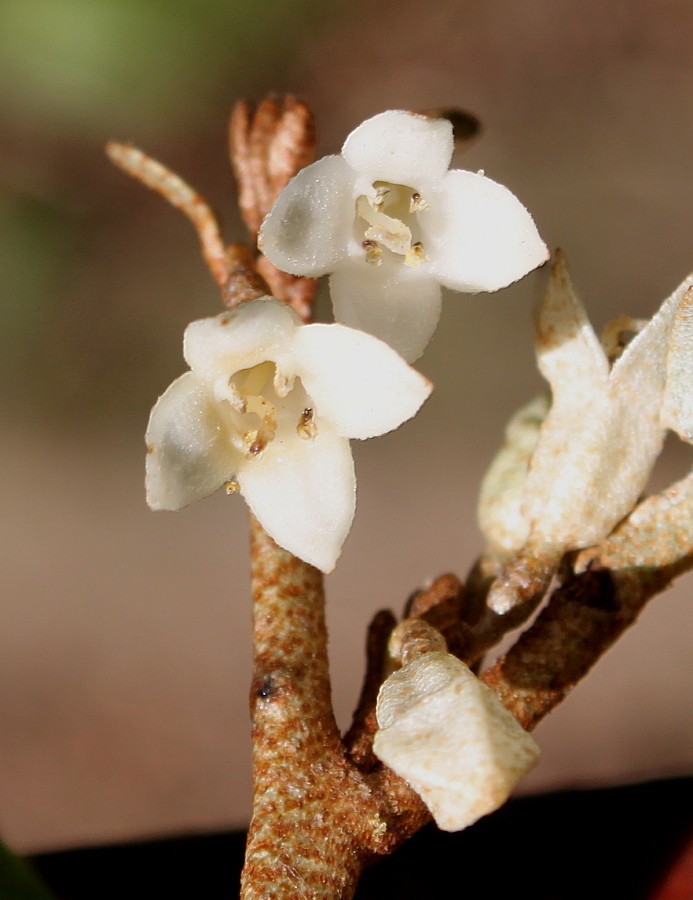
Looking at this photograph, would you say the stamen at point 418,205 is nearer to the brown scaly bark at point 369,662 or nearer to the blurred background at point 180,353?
the brown scaly bark at point 369,662

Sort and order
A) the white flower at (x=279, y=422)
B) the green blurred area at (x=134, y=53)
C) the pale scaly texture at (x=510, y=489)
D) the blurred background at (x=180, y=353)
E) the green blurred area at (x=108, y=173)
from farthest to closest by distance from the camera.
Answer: the green blurred area at (x=108, y=173) < the green blurred area at (x=134, y=53) < the blurred background at (x=180, y=353) < the pale scaly texture at (x=510, y=489) < the white flower at (x=279, y=422)

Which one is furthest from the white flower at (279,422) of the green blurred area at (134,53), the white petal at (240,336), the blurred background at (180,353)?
the green blurred area at (134,53)

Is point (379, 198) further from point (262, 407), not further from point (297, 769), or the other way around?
point (297, 769)

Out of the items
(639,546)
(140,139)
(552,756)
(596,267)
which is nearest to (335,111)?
(140,139)

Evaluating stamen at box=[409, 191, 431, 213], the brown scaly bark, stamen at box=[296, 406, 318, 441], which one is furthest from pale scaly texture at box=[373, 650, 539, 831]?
stamen at box=[409, 191, 431, 213]

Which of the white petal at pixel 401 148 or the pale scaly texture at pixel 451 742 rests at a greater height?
the white petal at pixel 401 148

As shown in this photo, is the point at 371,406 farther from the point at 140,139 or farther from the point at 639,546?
the point at 140,139

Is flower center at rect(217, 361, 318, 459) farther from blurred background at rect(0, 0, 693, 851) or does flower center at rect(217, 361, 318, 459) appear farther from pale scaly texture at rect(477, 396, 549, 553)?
blurred background at rect(0, 0, 693, 851)
